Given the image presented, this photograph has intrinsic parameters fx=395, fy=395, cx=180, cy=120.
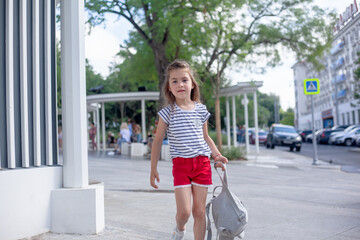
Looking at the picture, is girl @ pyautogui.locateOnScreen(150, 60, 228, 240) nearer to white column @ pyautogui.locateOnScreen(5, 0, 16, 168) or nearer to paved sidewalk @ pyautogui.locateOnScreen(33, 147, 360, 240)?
paved sidewalk @ pyautogui.locateOnScreen(33, 147, 360, 240)

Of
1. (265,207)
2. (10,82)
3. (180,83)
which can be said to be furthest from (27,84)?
(265,207)

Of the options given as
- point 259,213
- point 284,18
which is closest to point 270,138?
point 284,18

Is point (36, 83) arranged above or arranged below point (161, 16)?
below

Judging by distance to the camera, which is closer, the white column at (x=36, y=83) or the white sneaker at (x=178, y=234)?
the white sneaker at (x=178, y=234)

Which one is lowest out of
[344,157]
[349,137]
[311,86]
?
[344,157]

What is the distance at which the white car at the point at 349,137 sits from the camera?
28.1 m

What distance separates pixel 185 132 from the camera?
10.9 feet

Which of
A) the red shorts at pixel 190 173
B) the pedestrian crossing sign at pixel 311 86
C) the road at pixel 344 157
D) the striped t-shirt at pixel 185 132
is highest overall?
the pedestrian crossing sign at pixel 311 86

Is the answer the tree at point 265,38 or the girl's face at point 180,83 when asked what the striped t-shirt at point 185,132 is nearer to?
the girl's face at point 180,83

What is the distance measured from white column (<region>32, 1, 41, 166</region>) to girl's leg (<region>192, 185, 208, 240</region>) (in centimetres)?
182

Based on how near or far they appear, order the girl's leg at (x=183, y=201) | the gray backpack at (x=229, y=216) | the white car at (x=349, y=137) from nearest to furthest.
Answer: the gray backpack at (x=229, y=216) → the girl's leg at (x=183, y=201) → the white car at (x=349, y=137)

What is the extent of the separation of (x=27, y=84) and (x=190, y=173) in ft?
6.77

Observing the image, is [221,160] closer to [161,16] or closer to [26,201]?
[26,201]

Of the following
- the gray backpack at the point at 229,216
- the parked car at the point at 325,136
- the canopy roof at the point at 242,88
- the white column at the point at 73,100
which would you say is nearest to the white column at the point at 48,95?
the white column at the point at 73,100
